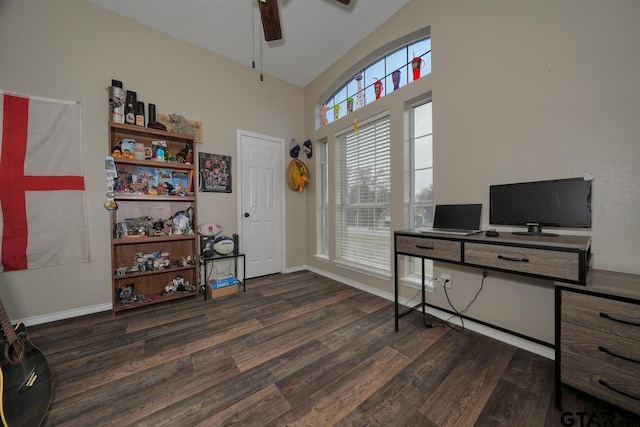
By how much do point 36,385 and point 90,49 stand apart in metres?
3.03

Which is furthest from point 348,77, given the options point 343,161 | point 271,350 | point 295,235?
point 271,350

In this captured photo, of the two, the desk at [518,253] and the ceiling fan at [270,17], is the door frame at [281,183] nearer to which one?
the ceiling fan at [270,17]

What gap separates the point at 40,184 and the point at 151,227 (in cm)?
94

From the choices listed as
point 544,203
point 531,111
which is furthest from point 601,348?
point 531,111

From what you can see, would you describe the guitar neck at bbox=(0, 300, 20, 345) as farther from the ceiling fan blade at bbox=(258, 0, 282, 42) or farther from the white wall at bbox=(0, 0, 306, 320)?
the ceiling fan blade at bbox=(258, 0, 282, 42)

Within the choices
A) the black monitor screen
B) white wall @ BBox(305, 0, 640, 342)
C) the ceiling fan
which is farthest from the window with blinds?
the ceiling fan

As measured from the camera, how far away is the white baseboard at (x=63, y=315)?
2.07m

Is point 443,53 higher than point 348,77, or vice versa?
point 348,77

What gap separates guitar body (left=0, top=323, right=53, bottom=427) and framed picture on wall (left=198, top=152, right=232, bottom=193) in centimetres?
206

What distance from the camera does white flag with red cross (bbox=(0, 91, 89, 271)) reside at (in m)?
1.98

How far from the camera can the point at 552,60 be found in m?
1.52

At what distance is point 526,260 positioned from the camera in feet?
4.09

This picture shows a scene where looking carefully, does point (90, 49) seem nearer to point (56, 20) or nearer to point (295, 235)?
point (56, 20)

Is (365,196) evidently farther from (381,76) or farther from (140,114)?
(140,114)
